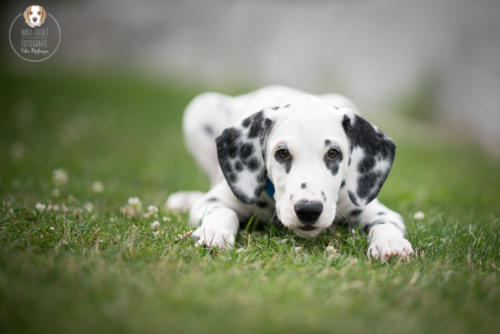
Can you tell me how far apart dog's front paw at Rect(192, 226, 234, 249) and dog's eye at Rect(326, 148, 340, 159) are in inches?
36.5

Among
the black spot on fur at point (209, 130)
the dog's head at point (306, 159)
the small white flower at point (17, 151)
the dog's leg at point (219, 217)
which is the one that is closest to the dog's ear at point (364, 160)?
the dog's head at point (306, 159)

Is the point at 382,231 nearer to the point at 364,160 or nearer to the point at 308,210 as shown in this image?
the point at 364,160

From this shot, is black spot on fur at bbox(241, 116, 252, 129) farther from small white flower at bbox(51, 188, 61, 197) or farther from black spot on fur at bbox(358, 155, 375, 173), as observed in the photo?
small white flower at bbox(51, 188, 61, 197)

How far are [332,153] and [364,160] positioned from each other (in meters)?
0.36

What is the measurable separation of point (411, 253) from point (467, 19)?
26144 millimetres

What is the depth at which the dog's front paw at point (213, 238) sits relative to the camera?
2850mm

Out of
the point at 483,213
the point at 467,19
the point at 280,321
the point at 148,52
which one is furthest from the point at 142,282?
the point at 148,52

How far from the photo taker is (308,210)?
261 cm

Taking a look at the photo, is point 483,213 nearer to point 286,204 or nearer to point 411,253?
point 411,253

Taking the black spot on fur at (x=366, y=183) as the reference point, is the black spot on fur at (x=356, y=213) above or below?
below

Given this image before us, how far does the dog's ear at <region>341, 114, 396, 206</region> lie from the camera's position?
122 inches

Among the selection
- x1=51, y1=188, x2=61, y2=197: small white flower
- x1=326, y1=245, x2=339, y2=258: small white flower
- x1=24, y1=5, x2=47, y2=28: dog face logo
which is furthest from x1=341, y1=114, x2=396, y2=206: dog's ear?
x1=24, y1=5, x2=47, y2=28: dog face logo

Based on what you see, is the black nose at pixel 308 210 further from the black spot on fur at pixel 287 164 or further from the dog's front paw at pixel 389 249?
the dog's front paw at pixel 389 249

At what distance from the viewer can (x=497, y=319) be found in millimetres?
2020
